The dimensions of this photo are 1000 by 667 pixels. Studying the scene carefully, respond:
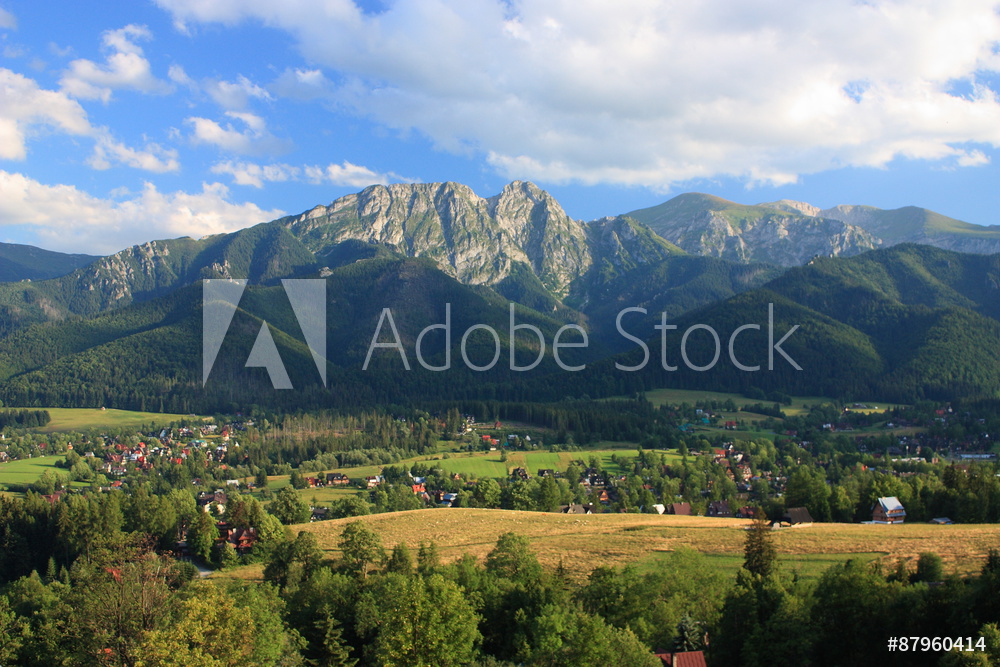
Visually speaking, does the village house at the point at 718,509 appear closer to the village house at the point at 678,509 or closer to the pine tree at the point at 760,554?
the village house at the point at 678,509


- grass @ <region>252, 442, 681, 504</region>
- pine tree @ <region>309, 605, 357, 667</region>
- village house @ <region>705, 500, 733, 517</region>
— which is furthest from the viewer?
grass @ <region>252, 442, 681, 504</region>

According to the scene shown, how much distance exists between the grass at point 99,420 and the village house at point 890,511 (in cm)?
17088

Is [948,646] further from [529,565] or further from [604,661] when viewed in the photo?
[529,565]

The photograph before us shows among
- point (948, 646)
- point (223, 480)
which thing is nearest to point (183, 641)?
point (948, 646)

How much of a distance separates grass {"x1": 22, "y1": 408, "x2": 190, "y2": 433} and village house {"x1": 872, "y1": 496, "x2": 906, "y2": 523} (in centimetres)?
17088

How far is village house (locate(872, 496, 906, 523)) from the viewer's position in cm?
6041

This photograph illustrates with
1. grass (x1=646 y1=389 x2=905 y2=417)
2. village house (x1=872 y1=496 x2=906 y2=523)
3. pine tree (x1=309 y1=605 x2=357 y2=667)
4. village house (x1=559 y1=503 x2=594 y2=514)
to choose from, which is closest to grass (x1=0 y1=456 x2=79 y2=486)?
village house (x1=559 y1=503 x2=594 y2=514)

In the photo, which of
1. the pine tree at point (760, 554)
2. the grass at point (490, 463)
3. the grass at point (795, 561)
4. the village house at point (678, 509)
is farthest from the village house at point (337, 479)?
the pine tree at point (760, 554)

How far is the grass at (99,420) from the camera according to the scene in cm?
17546

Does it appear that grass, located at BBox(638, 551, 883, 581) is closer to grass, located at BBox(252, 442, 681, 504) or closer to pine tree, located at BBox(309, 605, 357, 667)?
pine tree, located at BBox(309, 605, 357, 667)

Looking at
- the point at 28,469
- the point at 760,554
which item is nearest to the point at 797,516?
the point at 760,554

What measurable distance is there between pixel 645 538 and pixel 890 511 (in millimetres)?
25205

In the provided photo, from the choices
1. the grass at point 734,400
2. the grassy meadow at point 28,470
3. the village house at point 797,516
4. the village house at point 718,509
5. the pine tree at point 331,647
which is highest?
the grass at point 734,400

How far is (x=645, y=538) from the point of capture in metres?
51.6
